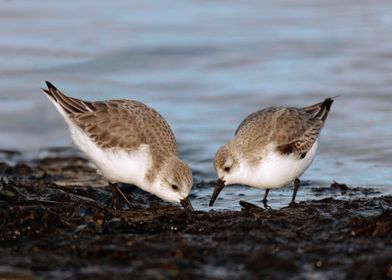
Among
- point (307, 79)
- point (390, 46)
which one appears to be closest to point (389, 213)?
point (307, 79)

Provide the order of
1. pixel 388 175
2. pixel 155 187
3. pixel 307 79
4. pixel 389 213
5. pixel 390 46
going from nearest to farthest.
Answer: pixel 389 213 < pixel 155 187 < pixel 388 175 < pixel 307 79 < pixel 390 46

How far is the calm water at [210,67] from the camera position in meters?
12.0

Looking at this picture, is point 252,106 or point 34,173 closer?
point 34,173

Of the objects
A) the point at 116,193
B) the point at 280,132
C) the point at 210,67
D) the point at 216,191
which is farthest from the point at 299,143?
the point at 210,67

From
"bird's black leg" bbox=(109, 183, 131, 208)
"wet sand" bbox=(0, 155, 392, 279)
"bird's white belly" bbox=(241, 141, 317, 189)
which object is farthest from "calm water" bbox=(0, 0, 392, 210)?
"wet sand" bbox=(0, 155, 392, 279)

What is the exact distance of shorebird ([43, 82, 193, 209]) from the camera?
8.56 meters

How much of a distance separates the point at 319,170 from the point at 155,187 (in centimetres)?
294

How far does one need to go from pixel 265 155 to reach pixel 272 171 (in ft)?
0.59

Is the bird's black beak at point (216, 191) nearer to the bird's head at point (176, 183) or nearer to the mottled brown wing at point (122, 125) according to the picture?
the bird's head at point (176, 183)

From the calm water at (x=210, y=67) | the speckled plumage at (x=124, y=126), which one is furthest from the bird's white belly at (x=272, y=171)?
the speckled plumage at (x=124, y=126)

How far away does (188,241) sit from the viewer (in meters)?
6.74

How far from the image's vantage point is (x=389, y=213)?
7.05 m

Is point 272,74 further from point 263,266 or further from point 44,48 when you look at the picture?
point 263,266

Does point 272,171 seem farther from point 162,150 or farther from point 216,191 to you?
point 162,150
